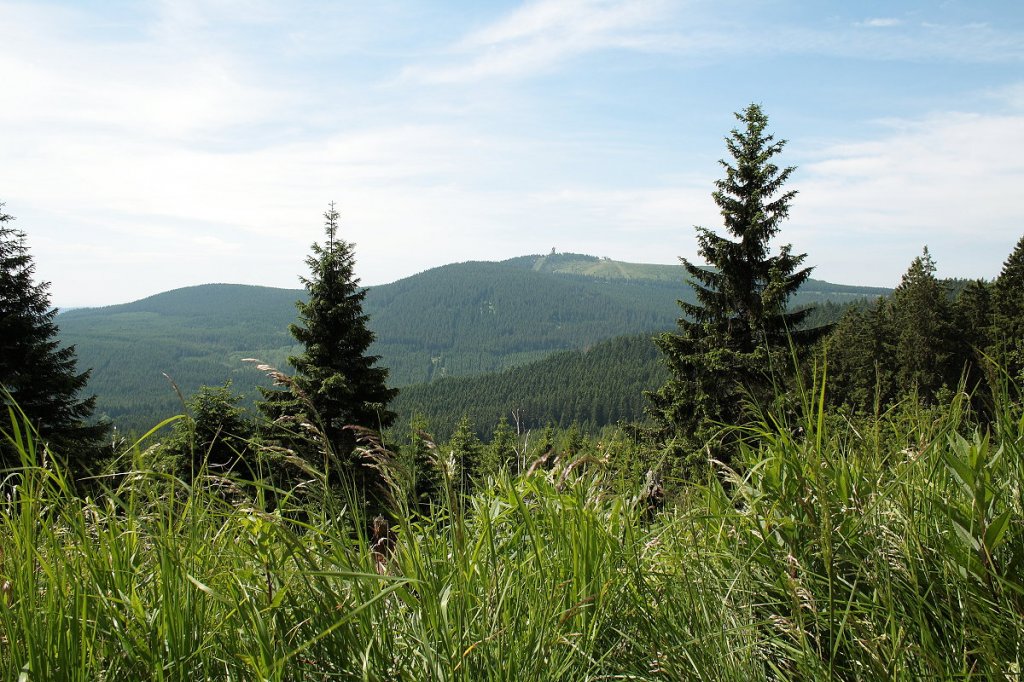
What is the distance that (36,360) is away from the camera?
18.2m

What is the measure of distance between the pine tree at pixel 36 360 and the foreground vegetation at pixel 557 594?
19652 millimetres

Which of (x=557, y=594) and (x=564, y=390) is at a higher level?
(x=557, y=594)

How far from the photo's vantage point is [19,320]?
59.9 ft

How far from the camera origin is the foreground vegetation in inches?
53.9

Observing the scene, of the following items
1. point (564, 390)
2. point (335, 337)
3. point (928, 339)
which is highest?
point (335, 337)

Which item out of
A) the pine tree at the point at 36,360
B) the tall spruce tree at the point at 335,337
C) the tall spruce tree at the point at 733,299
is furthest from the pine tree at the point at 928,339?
the pine tree at the point at 36,360

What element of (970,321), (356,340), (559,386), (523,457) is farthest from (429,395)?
(523,457)

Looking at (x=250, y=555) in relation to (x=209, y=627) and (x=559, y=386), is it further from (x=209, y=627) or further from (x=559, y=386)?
(x=559, y=386)

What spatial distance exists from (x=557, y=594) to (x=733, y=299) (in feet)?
68.5

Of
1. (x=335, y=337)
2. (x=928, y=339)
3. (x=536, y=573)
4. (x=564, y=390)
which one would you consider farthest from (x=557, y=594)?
(x=564, y=390)

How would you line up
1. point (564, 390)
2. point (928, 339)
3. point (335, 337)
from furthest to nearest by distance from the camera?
point (564, 390) → point (928, 339) → point (335, 337)

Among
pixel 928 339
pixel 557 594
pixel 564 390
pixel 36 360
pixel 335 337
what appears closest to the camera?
pixel 557 594

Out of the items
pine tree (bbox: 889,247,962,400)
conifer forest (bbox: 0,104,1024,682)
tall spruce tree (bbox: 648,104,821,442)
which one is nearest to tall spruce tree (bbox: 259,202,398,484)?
tall spruce tree (bbox: 648,104,821,442)

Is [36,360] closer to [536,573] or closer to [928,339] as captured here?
[536,573]
